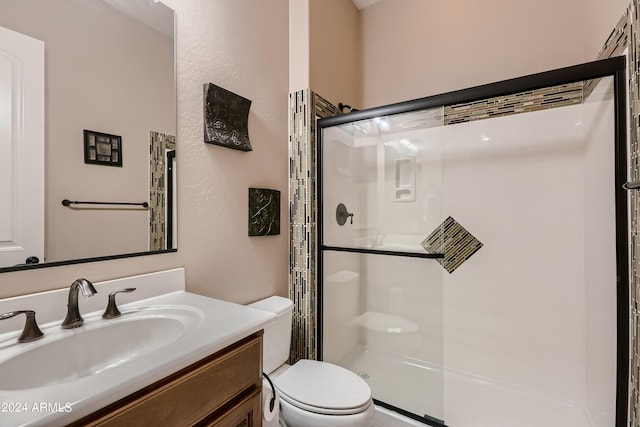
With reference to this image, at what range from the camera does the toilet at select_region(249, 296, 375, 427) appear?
1.18m

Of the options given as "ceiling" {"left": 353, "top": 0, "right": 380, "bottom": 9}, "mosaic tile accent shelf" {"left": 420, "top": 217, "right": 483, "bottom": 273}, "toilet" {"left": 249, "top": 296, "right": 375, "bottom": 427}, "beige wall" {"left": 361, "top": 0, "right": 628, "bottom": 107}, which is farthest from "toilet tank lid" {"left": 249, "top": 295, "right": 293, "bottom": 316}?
"ceiling" {"left": 353, "top": 0, "right": 380, "bottom": 9}

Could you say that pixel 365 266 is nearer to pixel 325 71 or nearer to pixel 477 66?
pixel 325 71

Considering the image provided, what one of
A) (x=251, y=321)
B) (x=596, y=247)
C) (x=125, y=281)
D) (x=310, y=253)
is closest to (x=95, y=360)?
(x=125, y=281)

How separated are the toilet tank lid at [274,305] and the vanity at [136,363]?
18.1 inches

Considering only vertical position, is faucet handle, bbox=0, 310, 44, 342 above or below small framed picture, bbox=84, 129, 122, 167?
below

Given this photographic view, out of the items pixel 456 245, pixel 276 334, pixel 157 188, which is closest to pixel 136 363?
pixel 157 188

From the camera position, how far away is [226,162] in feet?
4.66

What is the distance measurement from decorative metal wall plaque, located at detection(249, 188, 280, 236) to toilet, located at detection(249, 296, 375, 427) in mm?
409

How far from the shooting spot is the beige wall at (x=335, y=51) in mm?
1889

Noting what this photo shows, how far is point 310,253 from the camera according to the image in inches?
72.2

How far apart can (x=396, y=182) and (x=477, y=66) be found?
103 centimetres

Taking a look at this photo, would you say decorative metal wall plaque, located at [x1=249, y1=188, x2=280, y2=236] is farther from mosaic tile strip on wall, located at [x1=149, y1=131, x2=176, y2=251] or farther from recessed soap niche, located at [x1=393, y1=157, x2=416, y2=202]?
recessed soap niche, located at [x1=393, y1=157, x2=416, y2=202]

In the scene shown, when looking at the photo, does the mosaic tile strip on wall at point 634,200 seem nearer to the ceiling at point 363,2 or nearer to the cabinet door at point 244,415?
the cabinet door at point 244,415

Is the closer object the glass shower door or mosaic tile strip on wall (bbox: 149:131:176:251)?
mosaic tile strip on wall (bbox: 149:131:176:251)
